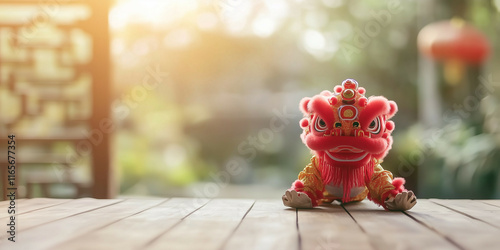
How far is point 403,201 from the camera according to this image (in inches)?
58.4

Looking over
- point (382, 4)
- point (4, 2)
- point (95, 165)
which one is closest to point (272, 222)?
point (95, 165)

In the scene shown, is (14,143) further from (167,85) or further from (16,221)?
(167,85)

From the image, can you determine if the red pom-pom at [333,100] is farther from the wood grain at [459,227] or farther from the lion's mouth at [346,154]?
the wood grain at [459,227]

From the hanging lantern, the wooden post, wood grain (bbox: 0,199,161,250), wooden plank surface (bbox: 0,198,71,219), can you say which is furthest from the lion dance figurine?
the hanging lantern

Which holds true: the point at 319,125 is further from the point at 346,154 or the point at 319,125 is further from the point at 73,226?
the point at 73,226

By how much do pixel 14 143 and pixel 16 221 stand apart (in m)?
0.84

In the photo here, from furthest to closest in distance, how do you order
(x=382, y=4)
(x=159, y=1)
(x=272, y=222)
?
1. (x=159, y=1)
2. (x=382, y=4)
3. (x=272, y=222)

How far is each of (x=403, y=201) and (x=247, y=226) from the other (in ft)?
1.66

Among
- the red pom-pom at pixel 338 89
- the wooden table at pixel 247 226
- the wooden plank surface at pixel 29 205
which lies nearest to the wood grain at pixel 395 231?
the wooden table at pixel 247 226

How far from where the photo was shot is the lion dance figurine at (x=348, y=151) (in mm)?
1514

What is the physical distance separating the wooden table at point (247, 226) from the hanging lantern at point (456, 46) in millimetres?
1292

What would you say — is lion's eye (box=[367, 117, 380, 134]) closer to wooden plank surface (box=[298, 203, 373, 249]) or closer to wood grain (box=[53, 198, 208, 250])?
wooden plank surface (box=[298, 203, 373, 249])

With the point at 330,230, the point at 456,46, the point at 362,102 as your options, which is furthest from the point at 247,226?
the point at 456,46

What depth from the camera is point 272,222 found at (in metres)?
1.31
